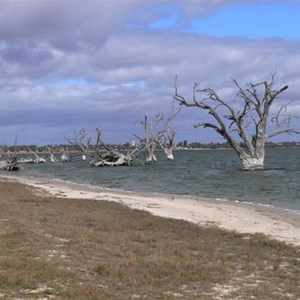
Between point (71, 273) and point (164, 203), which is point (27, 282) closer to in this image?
point (71, 273)

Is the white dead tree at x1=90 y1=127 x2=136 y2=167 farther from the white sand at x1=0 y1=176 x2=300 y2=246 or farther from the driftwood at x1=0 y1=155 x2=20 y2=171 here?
the white sand at x1=0 y1=176 x2=300 y2=246

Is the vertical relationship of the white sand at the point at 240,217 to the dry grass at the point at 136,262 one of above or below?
below

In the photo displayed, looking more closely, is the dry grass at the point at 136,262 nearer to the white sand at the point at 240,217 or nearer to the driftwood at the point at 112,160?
the white sand at the point at 240,217

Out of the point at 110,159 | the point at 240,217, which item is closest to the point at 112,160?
the point at 110,159

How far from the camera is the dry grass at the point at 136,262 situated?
26.0 ft

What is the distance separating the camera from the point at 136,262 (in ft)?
31.7

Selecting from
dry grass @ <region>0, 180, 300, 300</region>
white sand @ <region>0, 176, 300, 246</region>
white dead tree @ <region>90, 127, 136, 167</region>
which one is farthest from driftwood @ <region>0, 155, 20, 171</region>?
dry grass @ <region>0, 180, 300, 300</region>

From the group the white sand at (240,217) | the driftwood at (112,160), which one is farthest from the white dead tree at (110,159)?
the white sand at (240,217)

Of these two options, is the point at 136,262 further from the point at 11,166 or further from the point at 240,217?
the point at 11,166

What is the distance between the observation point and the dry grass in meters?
7.93

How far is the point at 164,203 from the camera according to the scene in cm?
2438

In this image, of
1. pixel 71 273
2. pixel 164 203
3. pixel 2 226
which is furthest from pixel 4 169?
pixel 71 273

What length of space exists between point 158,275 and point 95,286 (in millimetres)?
1321

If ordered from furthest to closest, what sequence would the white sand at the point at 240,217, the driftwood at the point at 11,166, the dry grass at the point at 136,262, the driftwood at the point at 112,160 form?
the driftwood at the point at 112,160, the driftwood at the point at 11,166, the white sand at the point at 240,217, the dry grass at the point at 136,262
